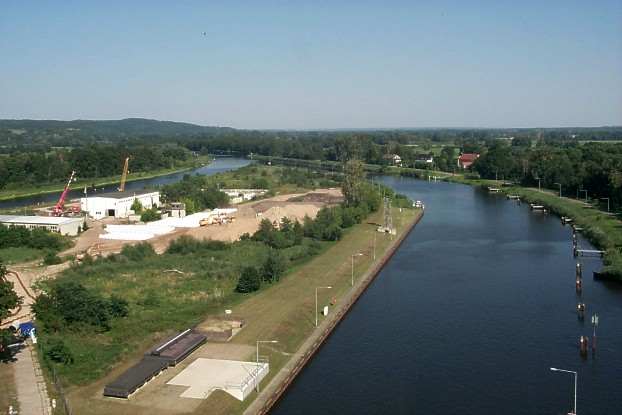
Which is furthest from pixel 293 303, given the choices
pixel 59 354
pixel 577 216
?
pixel 577 216

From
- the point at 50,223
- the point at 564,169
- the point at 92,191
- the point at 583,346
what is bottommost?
the point at 583,346

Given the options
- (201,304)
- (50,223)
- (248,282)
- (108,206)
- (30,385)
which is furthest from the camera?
(108,206)

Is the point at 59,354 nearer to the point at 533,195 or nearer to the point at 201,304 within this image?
the point at 201,304

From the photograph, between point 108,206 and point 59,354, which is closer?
point 59,354

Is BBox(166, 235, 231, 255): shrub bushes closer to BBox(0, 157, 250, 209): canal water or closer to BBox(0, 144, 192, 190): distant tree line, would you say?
BBox(0, 157, 250, 209): canal water

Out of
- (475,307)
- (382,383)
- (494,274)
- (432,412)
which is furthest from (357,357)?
(494,274)
